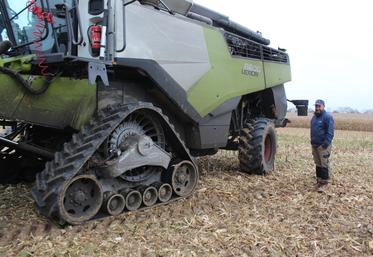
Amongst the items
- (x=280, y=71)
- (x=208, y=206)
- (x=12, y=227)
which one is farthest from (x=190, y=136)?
(x=280, y=71)

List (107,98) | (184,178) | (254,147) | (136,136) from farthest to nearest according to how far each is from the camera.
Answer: (254,147), (184,178), (107,98), (136,136)

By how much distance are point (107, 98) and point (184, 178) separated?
1.34 m

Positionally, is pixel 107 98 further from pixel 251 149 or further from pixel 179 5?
pixel 251 149

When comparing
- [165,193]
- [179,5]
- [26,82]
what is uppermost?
[179,5]

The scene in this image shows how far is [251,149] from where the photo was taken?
23.3ft

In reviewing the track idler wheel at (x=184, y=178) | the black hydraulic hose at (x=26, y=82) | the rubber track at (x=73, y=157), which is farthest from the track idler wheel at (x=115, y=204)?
the black hydraulic hose at (x=26, y=82)

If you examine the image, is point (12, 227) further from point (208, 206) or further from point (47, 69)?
point (208, 206)

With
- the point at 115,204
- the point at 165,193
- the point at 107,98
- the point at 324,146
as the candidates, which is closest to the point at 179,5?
the point at 107,98

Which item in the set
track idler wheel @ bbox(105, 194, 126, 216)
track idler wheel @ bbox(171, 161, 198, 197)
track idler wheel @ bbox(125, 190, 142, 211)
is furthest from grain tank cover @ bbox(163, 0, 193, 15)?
track idler wheel @ bbox(105, 194, 126, 216)

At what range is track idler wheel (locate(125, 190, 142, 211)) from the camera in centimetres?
450

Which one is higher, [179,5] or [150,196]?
[179,5]

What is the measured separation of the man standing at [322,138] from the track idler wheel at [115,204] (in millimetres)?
3324

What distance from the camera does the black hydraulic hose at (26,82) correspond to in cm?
447

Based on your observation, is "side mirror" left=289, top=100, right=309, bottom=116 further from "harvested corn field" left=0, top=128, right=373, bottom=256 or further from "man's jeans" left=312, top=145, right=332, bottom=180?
"harvested corn field" left=0, top=128, right=373, bottom=256
